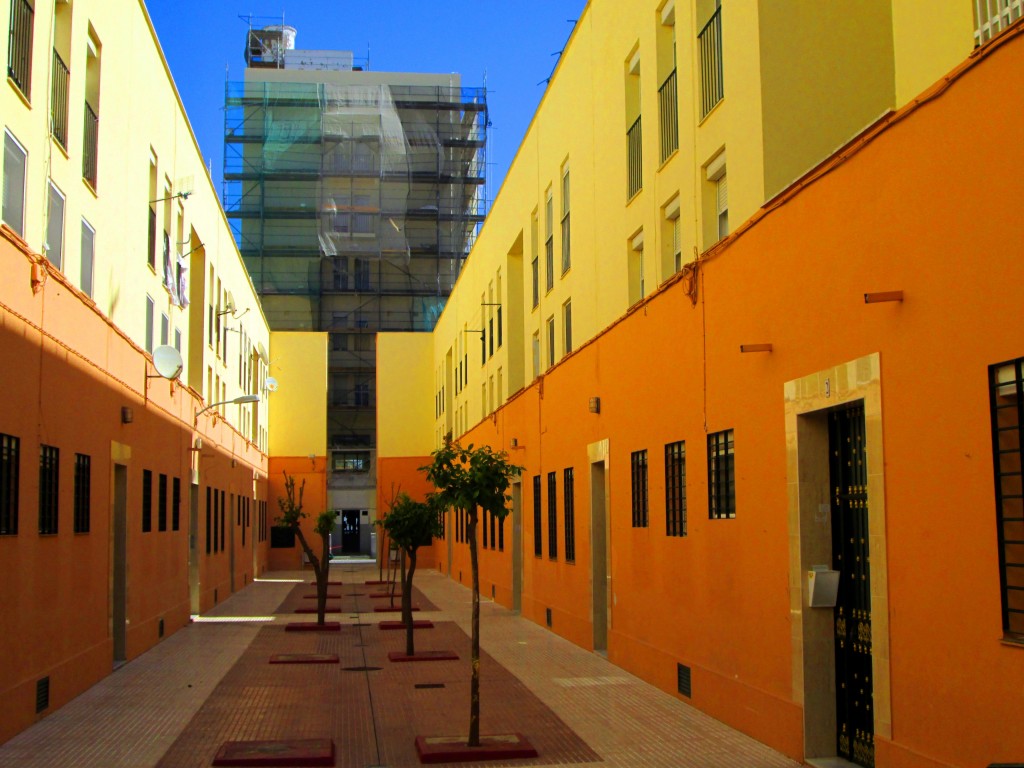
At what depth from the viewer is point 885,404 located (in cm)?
842

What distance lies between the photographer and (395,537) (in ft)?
70.8

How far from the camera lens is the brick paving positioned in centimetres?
1079

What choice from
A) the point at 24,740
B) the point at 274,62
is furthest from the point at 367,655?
the point at 274,62

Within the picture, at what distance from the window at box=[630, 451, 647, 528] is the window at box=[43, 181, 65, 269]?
7479 millimetres

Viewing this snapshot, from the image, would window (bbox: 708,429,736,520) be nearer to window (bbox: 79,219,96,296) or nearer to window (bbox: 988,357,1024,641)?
window (bbox: 988,357,1024,641)

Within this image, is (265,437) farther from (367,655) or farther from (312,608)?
(367,655)

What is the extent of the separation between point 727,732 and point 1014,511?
17.2 ft

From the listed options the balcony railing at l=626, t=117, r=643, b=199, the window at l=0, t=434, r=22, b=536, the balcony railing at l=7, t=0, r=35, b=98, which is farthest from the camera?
the balcony railing at l=626, t=117, r=643, b=199

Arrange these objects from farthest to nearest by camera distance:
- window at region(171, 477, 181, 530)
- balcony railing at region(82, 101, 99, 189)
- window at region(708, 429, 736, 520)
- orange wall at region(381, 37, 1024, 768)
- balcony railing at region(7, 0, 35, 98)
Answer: window at region(171, 477, 181, 530), balcony railing at region(82, 101, 99, 189), window at region(708, 429, 736, 520), balcony railing at region(7, 0, 35, 98), orange wall at region(381, 37, 1024, 768)

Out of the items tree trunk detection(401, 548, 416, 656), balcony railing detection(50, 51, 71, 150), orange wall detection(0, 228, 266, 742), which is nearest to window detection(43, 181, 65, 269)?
orange wall detection(0, 228, 266, 742)

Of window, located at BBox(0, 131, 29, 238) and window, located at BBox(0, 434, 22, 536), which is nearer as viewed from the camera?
window, located at BBox(0, 434, 22, 536)

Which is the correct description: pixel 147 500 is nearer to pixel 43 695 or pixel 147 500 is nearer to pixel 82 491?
pixel 82 491

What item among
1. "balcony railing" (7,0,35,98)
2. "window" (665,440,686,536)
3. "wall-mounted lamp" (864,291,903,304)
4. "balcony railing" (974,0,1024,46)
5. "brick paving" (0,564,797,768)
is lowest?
"brick paving" (0,564,797,768)

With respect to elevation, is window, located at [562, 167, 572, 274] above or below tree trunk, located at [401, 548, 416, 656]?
above
